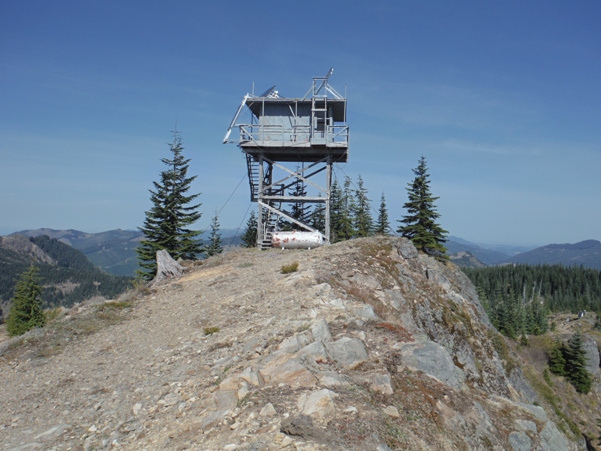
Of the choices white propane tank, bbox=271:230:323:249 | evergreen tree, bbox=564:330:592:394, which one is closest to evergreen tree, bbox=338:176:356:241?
white propane tank, bbox=271:230:323:249

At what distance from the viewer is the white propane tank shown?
24359mm

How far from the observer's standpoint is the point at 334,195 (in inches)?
2019

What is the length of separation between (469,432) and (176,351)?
7.23m

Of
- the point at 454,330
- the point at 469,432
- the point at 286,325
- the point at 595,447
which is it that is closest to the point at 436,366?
the point at 469,432

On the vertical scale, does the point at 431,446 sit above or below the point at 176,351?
below

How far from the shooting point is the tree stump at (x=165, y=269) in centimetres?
1998

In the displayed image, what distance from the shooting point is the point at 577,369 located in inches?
2859

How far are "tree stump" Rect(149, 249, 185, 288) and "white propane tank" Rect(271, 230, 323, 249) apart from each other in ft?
20.0

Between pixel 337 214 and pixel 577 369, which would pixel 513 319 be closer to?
pixel 577 369

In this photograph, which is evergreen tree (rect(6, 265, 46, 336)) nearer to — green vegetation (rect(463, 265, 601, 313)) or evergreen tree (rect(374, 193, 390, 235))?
evergreen tree (rect(374, 193, 390, 235))

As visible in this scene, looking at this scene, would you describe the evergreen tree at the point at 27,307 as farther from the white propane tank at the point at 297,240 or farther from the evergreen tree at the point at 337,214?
the evergreen tree at the point at 337,214

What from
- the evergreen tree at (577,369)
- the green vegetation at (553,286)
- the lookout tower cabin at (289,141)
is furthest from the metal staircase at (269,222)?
the green vegetation at (553,286)

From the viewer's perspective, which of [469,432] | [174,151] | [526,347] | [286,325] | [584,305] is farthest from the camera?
[584,305]

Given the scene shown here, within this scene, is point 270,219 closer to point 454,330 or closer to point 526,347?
point 454,330
